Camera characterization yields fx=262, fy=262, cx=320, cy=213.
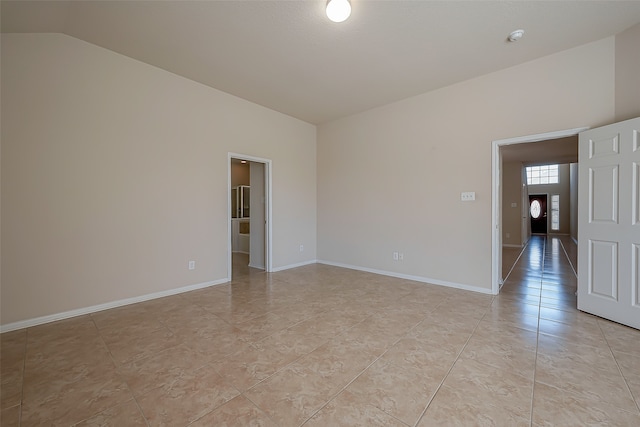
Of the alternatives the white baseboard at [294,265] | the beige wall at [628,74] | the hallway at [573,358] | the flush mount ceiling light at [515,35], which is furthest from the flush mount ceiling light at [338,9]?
the white baseboard at [294,265]

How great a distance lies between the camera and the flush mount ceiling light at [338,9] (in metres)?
2.20

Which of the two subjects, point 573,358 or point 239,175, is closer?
point 573,358

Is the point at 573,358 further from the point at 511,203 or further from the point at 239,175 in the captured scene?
the point at 239,175

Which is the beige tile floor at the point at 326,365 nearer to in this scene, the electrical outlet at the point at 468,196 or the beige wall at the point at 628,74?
the electrical outlet at the point at 468,196

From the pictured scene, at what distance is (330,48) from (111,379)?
141 inches

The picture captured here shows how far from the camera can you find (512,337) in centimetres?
237

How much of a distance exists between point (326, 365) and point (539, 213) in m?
15.3

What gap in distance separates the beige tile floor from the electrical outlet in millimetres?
1382

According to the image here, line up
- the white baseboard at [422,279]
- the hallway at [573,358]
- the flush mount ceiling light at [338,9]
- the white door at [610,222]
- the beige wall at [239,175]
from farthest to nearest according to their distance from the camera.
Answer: the beige wall at [239,175], the white baseboard at [422,279], the white door at [610,222], the flush mount ceiling light at [338,9], the hallway at [573,358]

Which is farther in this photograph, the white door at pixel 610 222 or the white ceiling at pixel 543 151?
the white ceiling at pixel 543 151

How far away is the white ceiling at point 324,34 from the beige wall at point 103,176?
29 centimetres

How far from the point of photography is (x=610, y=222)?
266 centimetres

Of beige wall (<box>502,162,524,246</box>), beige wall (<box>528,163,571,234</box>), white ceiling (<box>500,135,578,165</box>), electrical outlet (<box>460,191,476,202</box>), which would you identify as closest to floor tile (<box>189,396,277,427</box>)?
electrical outlet (<box>460,191,476,202</box>)

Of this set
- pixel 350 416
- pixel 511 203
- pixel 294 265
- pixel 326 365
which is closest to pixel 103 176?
pixel 326 365
